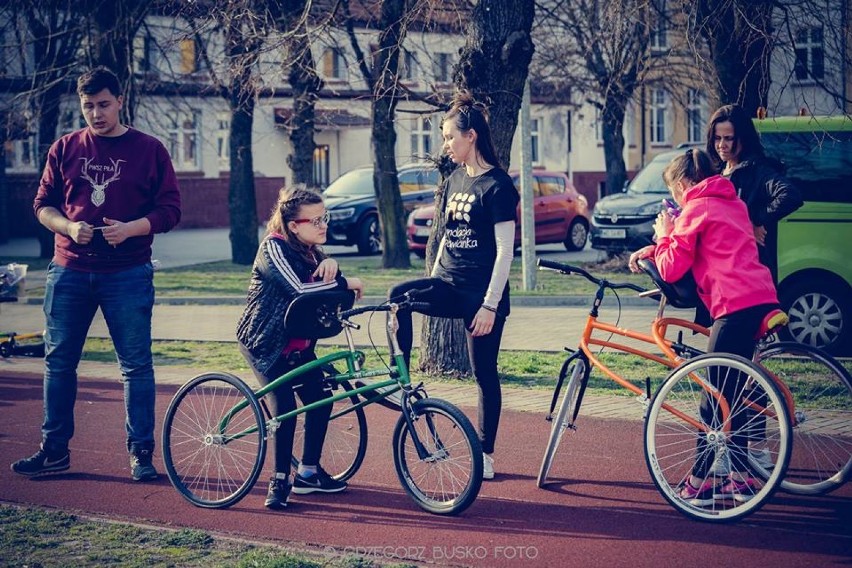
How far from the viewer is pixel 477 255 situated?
6.62 metres

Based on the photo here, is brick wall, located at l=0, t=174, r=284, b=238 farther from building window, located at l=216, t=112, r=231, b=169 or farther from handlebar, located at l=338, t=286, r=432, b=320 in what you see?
handlebar, located at l=338, t=286, r=432, b=320

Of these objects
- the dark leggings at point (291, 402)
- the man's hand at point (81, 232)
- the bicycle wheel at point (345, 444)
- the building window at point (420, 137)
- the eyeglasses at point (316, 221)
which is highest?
the building window at point (420, 137)

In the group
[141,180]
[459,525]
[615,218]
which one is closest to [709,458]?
[459,525]

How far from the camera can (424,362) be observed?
1030cm

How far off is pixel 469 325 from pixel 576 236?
19737mm

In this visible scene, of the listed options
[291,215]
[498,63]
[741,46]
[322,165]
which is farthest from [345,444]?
[322,165]

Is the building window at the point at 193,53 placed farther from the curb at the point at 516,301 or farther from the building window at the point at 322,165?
the building window at the point at 322,165

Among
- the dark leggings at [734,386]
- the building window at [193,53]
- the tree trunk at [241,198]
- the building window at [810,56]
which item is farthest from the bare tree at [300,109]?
the dark leggings at [734,386]

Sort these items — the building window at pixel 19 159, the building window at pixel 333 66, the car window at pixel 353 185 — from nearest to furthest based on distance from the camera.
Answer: the car window at pixel 353 185 → the building window at pixel 19 159 → the building window at pixel 333 66

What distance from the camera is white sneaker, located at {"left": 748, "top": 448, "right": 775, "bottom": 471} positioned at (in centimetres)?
585

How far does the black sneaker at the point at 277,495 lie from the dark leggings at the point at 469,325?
94 centimetres

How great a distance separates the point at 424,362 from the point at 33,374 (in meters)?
3.57

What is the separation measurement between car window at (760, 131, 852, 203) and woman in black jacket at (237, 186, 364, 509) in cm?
642

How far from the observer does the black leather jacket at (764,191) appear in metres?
7.32
